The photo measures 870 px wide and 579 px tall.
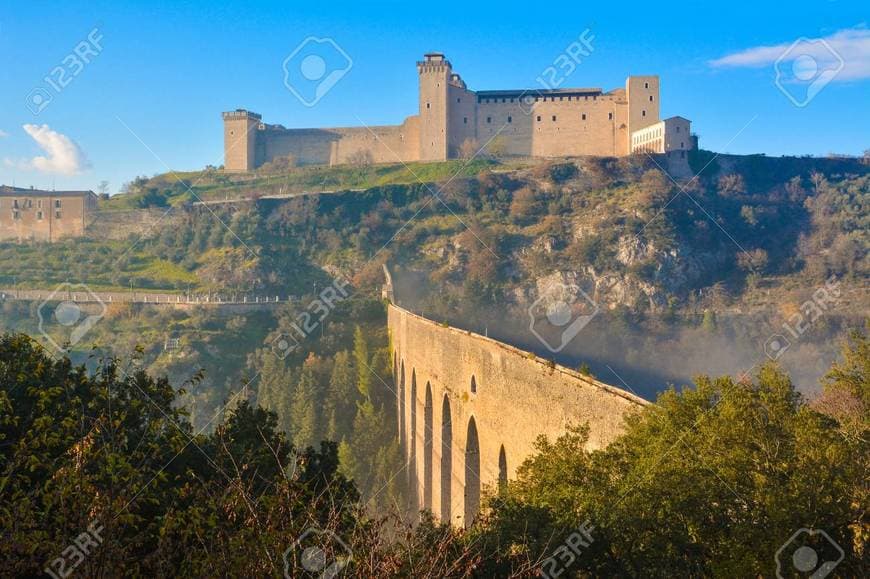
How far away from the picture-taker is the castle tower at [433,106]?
233 feet

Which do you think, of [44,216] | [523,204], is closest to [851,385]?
[523,204]

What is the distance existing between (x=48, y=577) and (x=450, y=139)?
69.0 m

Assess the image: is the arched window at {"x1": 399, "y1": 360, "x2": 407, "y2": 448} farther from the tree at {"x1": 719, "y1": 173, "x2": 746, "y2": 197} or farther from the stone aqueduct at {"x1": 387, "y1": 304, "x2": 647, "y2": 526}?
the tree at {"x1": 719, "y1": 173, "x2": 746, "y2": 197}

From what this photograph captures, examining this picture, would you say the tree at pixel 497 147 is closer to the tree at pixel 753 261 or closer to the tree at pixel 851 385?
the tree at pixel 753 261

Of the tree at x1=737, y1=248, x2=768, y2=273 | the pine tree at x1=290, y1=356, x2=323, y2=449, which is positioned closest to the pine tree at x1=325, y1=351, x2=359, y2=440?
the pine tree at x1=290, y1=356, x2=323, y2=449

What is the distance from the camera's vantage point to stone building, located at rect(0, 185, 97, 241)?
6650 cm

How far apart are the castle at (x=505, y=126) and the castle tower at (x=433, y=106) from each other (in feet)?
0.29

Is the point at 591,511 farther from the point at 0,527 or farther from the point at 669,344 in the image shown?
the point at 669,344

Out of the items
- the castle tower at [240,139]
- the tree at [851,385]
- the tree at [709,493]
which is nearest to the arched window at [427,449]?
the tree at [851,385]

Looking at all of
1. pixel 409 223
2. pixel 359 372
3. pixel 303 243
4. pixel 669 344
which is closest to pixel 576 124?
pixel 409 223

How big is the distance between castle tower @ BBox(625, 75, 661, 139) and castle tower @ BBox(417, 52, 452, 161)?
15902mm

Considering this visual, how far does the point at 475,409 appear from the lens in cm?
1833

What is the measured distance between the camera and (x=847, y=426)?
28.4 ft

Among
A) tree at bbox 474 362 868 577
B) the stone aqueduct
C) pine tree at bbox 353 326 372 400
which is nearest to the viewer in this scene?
tree at bbox 474 362 868 577
